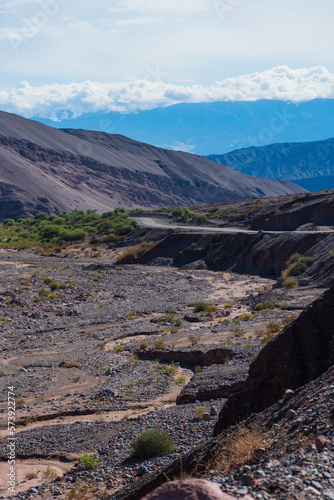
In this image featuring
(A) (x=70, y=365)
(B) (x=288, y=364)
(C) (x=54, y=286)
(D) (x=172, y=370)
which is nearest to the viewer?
(B) (x=288, y=364)

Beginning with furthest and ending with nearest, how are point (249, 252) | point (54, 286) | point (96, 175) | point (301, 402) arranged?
point (96, 175)
point (249, 252)
point (54, 286)
point (301, 402)

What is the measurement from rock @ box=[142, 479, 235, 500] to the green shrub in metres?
5.04

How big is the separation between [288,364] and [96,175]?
13732 centimetres

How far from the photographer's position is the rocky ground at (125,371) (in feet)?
26.4

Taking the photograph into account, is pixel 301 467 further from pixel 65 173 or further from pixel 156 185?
pixel 156 185

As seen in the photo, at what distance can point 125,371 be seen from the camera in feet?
51.3

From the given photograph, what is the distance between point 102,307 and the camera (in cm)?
2714

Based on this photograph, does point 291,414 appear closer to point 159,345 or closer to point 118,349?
point 159,345

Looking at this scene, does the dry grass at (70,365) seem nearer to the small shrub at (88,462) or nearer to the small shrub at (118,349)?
the small shrub at (118,349)

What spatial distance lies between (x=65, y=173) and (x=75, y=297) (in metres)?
109

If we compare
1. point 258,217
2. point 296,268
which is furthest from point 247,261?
point 258,217

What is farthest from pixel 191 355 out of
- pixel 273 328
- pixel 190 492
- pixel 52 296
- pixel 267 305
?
pixel 52 296

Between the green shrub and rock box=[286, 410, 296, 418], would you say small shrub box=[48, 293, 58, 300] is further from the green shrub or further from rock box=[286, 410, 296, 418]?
rock box=[286, 410, 296, 418]

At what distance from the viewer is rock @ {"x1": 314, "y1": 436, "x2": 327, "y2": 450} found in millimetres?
4631
